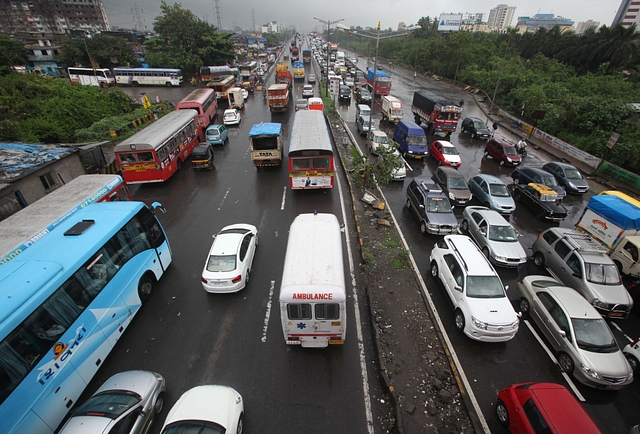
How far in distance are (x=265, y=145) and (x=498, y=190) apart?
14.7 m

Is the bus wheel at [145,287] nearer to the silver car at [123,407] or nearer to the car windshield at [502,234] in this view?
the silver car at [123,407]

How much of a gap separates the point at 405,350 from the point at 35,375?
8984 millimetres

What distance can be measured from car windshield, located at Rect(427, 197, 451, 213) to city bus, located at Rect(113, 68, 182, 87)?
4915cm

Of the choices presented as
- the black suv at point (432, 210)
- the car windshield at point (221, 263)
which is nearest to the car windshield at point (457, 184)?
the black suv at point (432, 210)

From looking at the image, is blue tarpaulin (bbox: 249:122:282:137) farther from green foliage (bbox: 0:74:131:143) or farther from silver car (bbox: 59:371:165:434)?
green foliage (bbox: 0:74:131:143)

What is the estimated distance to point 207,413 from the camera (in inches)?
240

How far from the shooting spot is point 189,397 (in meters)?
6.47

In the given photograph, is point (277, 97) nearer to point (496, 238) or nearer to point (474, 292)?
point (496, 238)

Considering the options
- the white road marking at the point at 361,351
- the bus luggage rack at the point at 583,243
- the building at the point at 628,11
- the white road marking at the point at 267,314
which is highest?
the building at the point at 628,11

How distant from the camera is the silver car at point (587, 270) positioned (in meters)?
9.80

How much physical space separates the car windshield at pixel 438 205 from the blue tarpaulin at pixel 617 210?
6.10 meters

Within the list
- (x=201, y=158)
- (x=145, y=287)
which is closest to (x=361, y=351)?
(x=145, y=287)

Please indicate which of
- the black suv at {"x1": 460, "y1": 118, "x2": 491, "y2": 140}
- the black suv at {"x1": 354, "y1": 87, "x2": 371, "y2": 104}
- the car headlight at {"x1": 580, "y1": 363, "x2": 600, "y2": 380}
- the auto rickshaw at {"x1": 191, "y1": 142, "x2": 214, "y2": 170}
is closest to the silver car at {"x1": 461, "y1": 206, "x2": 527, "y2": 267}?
the car headlight at {"x1": 580, "y1": 363, "x2": 600, "y2": 380}

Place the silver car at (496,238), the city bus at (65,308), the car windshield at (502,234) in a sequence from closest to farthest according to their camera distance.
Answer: the city bus at (65,308) → the silver car at (496,238) → the car windshield at (502,234)
